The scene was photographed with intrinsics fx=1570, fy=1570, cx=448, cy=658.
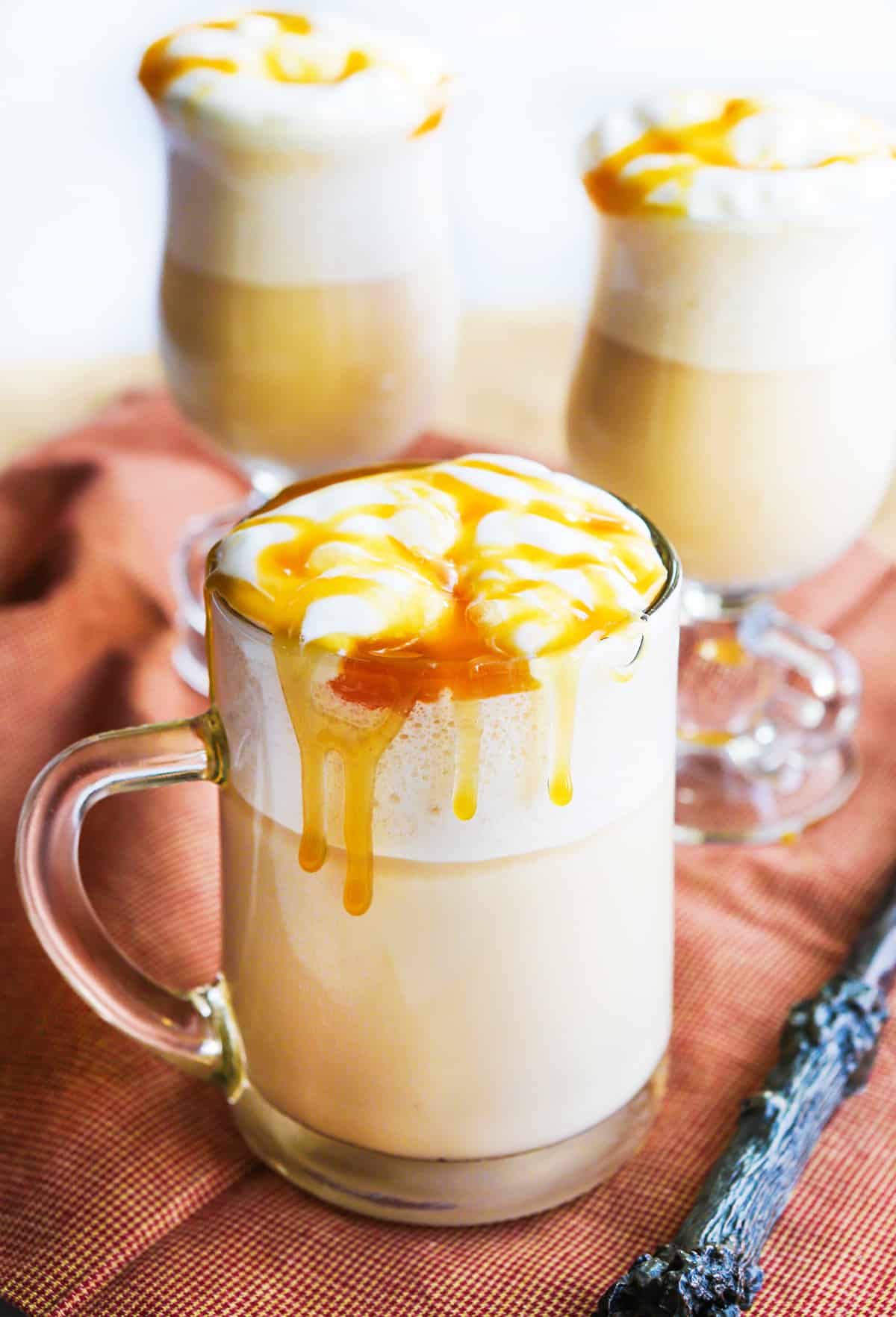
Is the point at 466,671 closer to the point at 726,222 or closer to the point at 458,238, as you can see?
the point at 726,222

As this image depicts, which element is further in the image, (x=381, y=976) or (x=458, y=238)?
(x=458, y=238)

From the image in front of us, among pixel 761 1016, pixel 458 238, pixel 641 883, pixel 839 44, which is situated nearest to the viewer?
pixel 641 883

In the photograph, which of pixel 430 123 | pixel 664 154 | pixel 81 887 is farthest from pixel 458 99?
pixel 81 887

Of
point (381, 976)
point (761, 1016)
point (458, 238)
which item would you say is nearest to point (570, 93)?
point (458, 238)

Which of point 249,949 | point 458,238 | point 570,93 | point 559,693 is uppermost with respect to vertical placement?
point 559,693

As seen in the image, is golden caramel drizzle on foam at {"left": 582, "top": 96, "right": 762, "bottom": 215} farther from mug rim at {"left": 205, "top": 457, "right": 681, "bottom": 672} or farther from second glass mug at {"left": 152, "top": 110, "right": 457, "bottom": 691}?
mug rim at {"left": 205, "top": 457, "right": 681, "bottom": 672}

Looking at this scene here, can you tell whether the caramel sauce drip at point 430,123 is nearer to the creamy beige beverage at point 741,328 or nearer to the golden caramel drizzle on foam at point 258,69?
the golden caramel drizzle on foam at point 258,69
